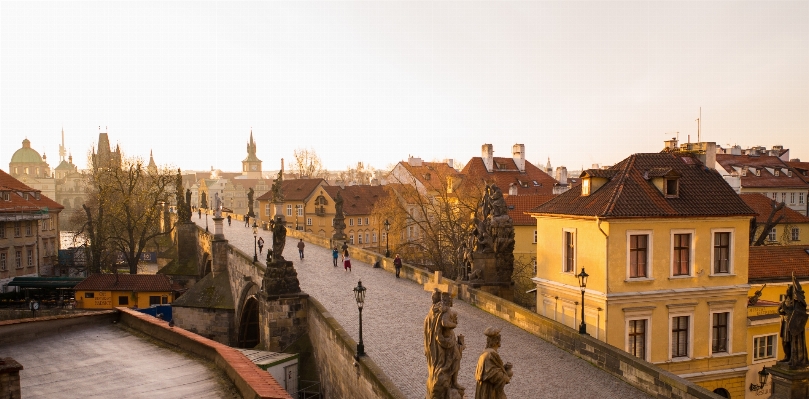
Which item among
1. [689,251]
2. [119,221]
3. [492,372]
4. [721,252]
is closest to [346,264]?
[689,251]

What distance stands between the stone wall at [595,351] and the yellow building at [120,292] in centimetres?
2274

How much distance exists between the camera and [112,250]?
168 feet

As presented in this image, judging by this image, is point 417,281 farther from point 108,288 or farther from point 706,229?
point 108,288

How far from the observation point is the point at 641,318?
19188mm

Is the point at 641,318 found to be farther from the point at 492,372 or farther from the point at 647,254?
the point at 492,372

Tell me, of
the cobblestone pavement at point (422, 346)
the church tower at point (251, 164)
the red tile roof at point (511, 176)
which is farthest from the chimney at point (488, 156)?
the church tower at point (251, 164)

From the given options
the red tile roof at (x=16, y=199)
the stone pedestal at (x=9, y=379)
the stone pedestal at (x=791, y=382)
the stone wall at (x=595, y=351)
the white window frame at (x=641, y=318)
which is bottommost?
the stone pedestal at (x=791, y=382)

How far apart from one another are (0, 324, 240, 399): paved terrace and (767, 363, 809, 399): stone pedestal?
13.5 m

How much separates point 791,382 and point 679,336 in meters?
4.18

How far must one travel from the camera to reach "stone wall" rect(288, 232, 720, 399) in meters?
10.6

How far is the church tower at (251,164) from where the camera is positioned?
146500 millimetres

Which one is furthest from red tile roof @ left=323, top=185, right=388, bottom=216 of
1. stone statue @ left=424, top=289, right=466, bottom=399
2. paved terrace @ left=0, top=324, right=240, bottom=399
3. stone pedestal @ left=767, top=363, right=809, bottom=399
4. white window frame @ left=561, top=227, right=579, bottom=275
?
stone statue @ left=424, top=289, right=466, bottom=399

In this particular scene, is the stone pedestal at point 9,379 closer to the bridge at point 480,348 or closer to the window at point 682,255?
the bridge at point 480,348

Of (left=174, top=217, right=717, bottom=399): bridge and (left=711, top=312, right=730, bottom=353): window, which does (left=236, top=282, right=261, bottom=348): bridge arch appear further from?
(left=711, top=312, right=730, bottom=353): window
